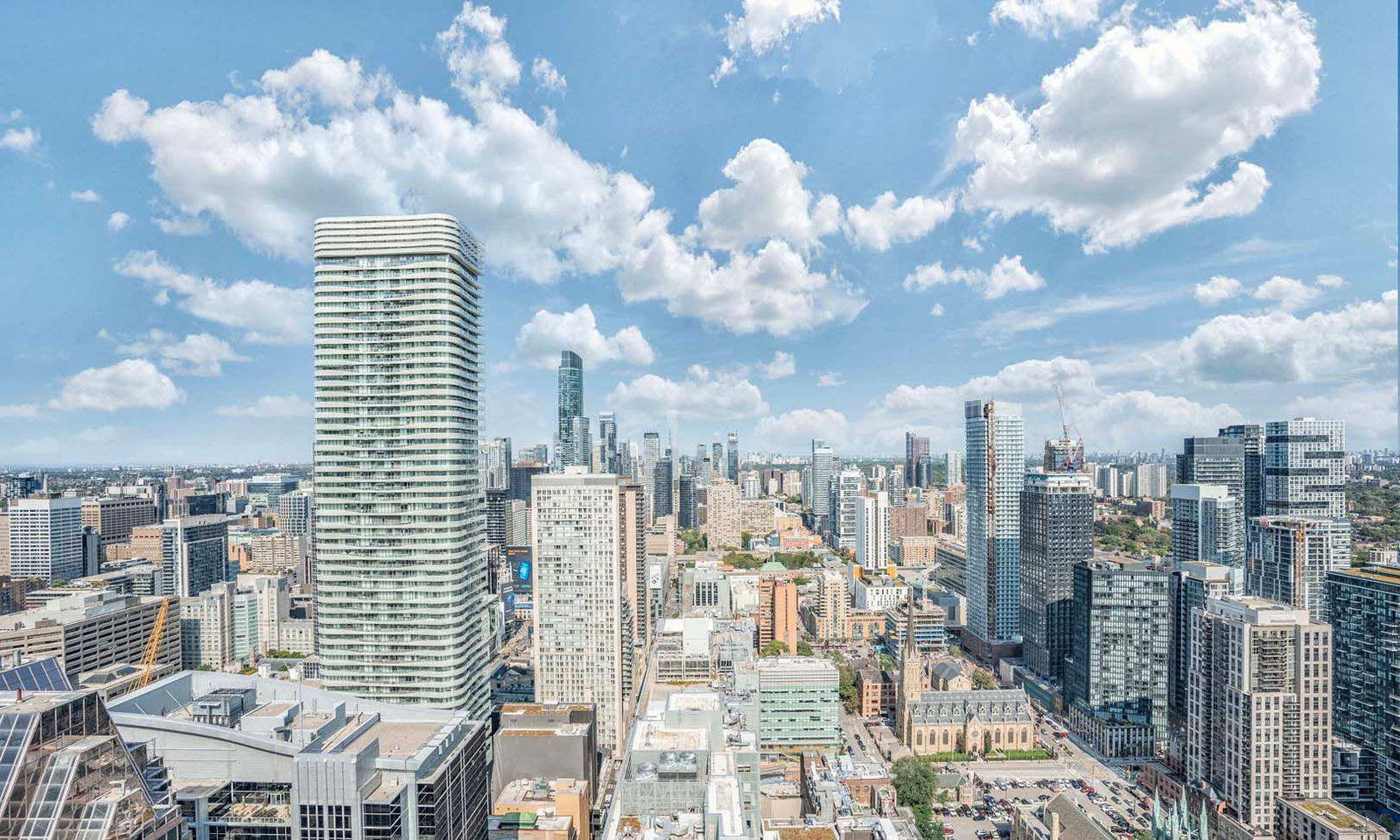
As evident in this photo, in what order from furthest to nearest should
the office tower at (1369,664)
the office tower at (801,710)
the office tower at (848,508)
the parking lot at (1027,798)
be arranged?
the office tower at (848,508), the office tower at (801,710), the parking lot at (1027,798), the office tower at (1369,664)

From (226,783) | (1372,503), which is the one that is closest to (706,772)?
(226,783)

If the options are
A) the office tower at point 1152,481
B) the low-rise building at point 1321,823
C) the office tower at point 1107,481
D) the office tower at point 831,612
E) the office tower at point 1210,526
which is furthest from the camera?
the office tower at point 1107,481

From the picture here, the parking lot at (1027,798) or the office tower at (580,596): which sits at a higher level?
the office tower at (580,596)

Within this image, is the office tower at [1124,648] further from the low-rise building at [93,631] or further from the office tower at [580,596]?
the low-rise building at [93,631]

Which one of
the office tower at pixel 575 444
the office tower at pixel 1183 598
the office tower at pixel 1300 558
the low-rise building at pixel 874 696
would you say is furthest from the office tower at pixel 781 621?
the office tower at pixel 575 444

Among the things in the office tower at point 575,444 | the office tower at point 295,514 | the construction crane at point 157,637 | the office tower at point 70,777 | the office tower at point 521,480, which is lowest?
the construction crane at point 157,637

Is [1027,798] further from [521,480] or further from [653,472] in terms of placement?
[653,472]
